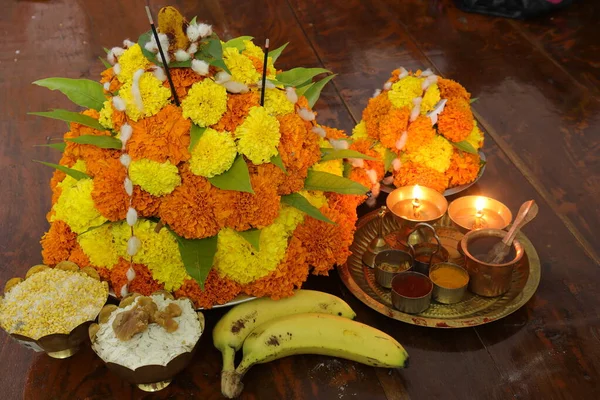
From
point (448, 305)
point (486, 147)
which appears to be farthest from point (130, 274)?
point (486, 147)

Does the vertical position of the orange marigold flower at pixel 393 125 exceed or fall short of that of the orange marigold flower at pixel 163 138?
it falls short

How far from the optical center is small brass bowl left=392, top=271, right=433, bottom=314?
127 cm

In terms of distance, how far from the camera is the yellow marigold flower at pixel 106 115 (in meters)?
1.26

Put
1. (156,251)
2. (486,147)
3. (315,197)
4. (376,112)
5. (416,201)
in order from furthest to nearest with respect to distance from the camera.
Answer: (486,147)
(376,112)
(416,201)
(315,197)
(156,251)

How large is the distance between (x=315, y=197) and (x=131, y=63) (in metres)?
0.47

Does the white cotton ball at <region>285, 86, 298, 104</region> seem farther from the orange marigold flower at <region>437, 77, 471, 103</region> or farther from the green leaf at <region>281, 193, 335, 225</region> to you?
the orange marigold flower at <region>437, 77, 471, 103</region>

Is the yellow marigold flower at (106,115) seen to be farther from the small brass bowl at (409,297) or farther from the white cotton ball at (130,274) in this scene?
the small brass bowl at (409,297)

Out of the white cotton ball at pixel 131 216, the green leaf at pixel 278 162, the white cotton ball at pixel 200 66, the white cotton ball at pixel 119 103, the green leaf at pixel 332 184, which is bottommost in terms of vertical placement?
the green leaf at pixel 332 184

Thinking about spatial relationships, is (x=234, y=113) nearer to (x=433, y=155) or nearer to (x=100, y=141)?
(x=100, y=141)

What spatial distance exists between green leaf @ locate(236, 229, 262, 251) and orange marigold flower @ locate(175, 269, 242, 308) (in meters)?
0.11

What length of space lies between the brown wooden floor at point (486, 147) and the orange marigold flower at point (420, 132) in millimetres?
225

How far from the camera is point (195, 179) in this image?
1207 mm

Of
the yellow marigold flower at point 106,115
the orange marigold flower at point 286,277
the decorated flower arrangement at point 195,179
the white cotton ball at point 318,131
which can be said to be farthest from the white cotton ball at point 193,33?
the orange marigold flower at point 286,277

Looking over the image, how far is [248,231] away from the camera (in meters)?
1.24
